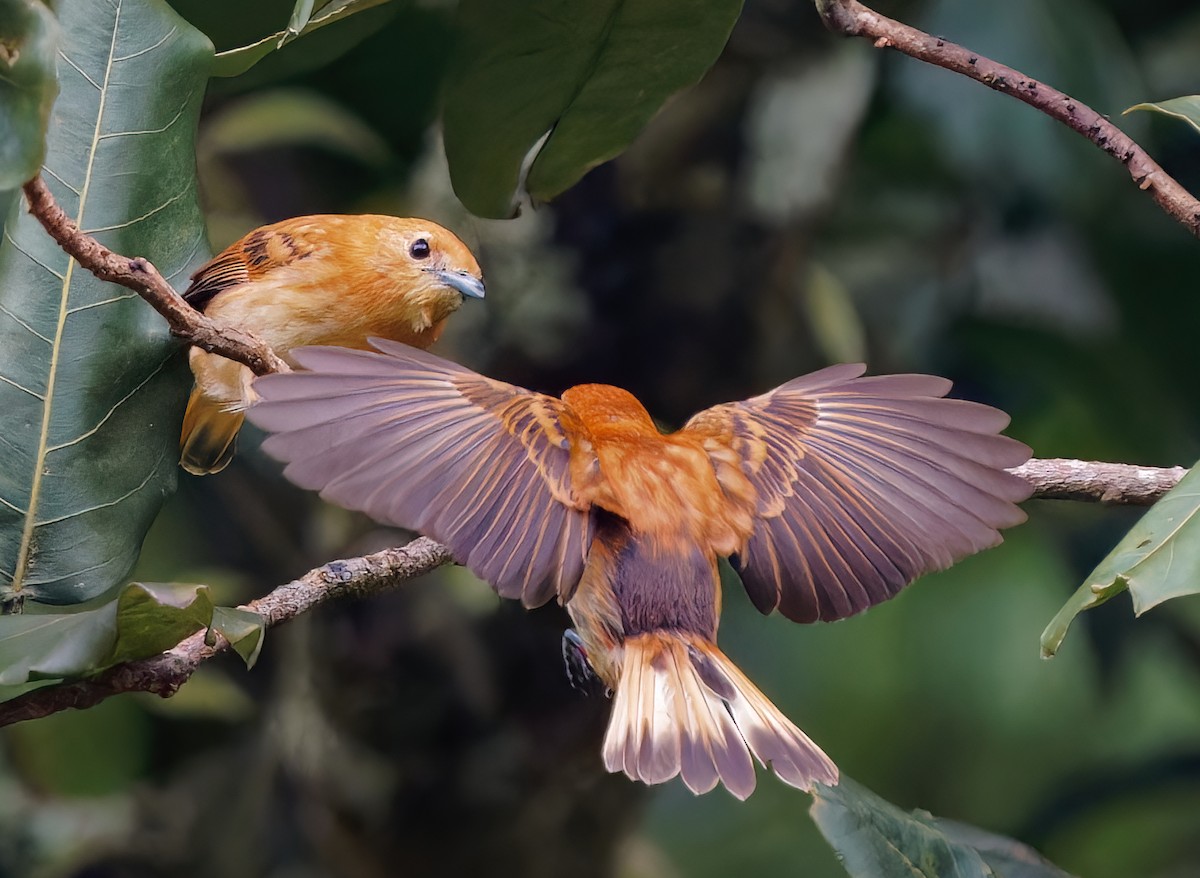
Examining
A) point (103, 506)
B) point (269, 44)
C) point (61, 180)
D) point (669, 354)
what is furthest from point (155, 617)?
point (669, 354)

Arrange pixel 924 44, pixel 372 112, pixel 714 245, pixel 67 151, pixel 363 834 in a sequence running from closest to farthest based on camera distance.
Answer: pixel 67 151
pixel 924 44
pixel 372 112
pixel 363 834
pixel 714 245

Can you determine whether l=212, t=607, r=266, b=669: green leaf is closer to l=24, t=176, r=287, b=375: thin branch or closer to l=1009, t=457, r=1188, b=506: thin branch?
l=24, t=176, r=287, b=375: thin branch

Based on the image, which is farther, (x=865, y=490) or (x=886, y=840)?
(x=865, y=490)

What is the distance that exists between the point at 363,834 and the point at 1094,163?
2.08 meters

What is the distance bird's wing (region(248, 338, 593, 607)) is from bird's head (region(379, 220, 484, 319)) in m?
0.48

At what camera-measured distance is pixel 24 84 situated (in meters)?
0.88

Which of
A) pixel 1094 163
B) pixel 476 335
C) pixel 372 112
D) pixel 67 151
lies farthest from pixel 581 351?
pixel 67 151

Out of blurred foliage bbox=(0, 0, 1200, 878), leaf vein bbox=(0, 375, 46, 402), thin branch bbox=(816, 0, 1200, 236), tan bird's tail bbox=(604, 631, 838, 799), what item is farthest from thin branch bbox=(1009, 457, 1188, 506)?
leaf vein bbox=(0, 375, 46, 402)

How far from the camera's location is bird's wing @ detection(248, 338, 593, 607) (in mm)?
1211

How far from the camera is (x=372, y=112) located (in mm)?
2357

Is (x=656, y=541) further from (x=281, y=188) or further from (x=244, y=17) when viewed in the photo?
(x=281, y=188)

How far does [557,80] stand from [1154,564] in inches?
35.5

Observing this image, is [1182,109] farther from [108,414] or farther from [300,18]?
[108,414]

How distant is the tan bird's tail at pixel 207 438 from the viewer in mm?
1977
